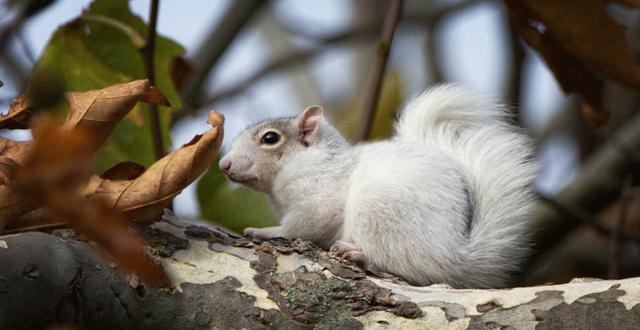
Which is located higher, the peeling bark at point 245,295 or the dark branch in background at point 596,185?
the dark branch in background at point 596,185

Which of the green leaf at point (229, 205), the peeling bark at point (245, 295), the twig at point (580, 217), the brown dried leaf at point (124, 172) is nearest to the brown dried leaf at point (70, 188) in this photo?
the peeling bark at point (245, 295)

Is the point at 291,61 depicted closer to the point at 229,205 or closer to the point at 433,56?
the point at 433,56

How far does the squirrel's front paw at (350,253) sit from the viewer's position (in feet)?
5.63

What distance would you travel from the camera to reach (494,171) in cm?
195

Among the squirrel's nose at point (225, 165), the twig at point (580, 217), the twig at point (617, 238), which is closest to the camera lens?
the squirrel's nose at point (225, 165)

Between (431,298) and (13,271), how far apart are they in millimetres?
651

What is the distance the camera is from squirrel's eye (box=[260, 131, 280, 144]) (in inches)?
90.4

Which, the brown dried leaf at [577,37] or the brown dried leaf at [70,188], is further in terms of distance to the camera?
the brown dried leaf at [577,37]

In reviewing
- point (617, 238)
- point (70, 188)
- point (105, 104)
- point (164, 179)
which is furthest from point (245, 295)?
point (617, 238)

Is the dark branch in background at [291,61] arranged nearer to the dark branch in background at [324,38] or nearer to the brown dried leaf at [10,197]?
the dark branch in background at [324,38]

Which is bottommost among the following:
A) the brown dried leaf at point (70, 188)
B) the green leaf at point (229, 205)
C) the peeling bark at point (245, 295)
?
the green leaf at point (229, 205)

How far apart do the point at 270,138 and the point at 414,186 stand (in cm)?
59

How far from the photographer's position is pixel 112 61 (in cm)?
236

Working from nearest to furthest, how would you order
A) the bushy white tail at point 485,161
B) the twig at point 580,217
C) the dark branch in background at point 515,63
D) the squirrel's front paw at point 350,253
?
the squirrel's front paw at point 350,253 → the bushy white tail at point 485,161 → the twig at point 580,217 → the dark branch in background at point 515,63
